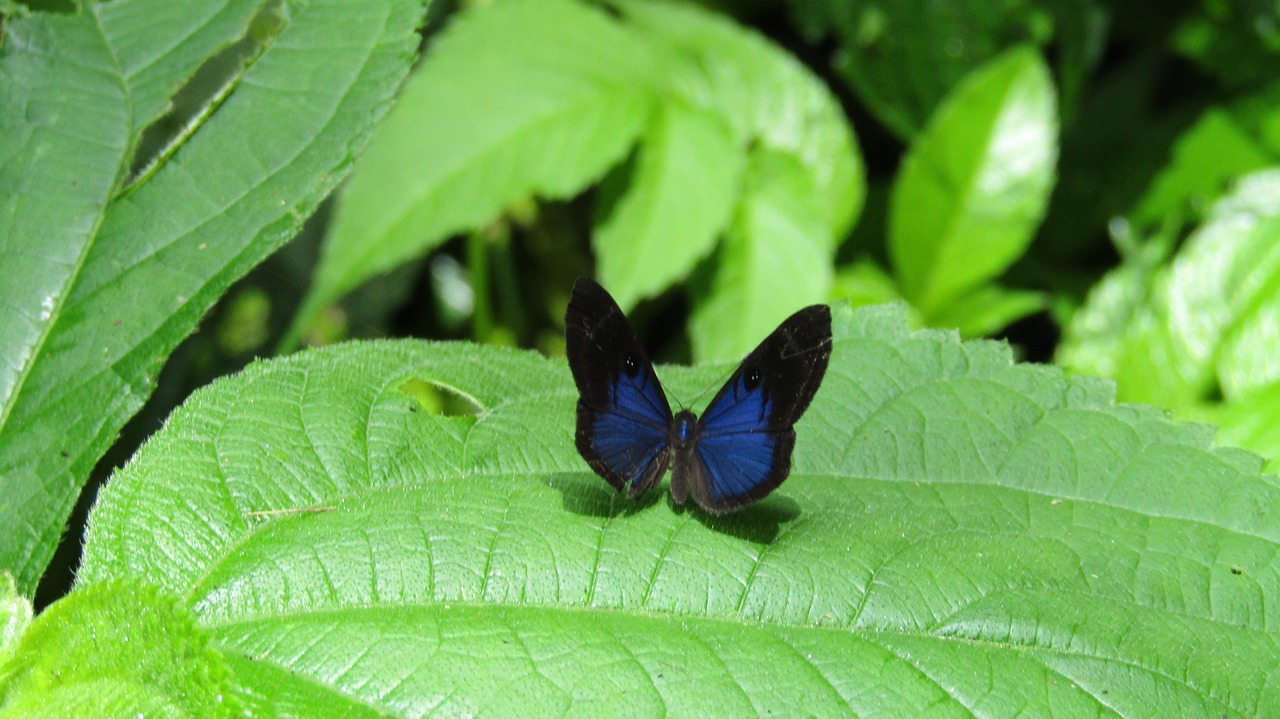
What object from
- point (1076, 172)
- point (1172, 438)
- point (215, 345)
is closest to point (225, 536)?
point (1172, 438)

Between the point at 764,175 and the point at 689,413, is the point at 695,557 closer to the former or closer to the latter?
the point at 689,413

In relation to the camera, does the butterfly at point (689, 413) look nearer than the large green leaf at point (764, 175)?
Yes

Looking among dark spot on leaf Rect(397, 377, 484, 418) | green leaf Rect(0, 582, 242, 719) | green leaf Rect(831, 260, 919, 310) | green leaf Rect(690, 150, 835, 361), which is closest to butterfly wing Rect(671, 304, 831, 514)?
dark spot on leaf Rect(397, 377, 484, 418)

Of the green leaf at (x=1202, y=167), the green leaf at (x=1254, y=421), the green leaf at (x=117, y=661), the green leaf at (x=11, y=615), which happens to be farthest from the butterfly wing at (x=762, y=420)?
the green leaf at (x=1202, y=167)

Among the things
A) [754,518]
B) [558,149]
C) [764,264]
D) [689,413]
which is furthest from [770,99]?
[754,518]

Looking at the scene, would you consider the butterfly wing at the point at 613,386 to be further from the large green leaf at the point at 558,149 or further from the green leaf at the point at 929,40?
the green leaf at the point at 929,40

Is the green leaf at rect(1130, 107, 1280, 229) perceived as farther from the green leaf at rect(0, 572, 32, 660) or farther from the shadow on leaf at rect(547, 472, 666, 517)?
the green leaf at rect(0, 572, 32, 660)
